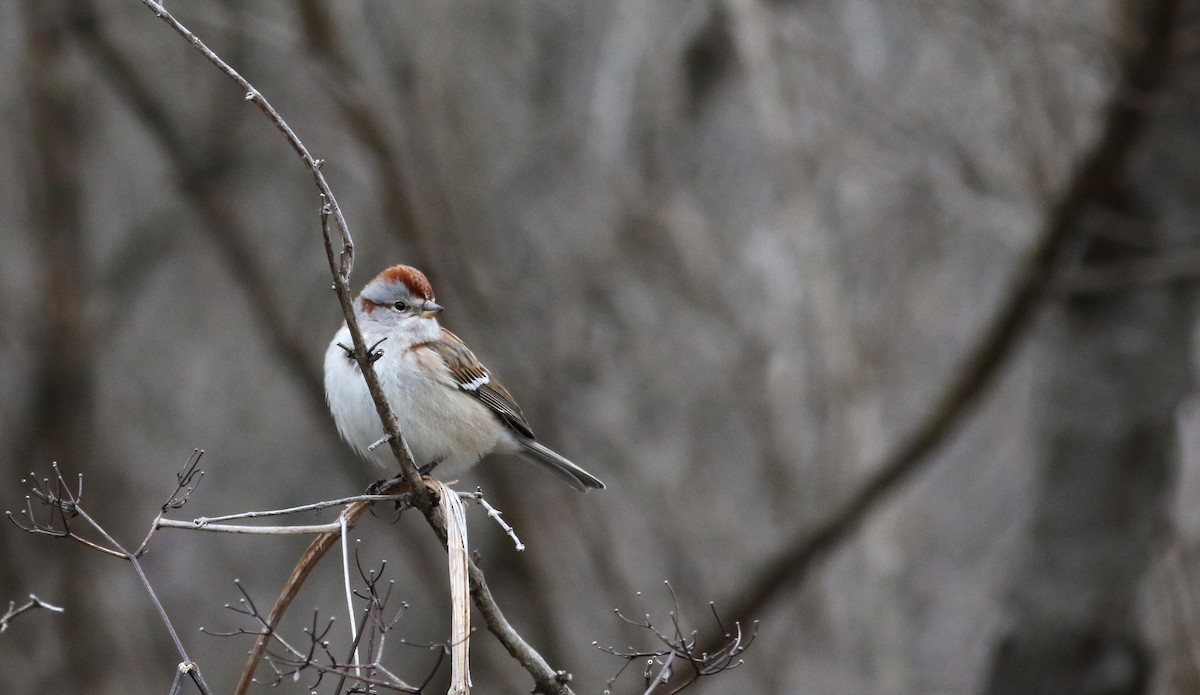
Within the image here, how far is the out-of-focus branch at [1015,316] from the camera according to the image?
605 cm

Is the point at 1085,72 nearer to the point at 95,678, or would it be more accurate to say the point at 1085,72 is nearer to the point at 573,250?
the point at 573,250

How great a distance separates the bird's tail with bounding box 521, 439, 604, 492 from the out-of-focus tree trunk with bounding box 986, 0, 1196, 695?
3.22 metres

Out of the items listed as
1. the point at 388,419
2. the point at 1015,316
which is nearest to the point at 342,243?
the point at 388,419

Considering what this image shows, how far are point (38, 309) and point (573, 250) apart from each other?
401 cm

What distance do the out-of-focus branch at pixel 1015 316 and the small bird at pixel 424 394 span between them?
2.66 m

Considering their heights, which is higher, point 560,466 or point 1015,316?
point 1015,316

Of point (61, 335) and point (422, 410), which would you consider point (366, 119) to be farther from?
point (61, 335)

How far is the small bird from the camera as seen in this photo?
14.5ft

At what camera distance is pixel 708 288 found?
28.5 feet

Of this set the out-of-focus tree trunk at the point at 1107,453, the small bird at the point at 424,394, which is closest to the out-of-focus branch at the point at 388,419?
the small bird at the point at 424,394

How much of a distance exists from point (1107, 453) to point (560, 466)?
3492mm

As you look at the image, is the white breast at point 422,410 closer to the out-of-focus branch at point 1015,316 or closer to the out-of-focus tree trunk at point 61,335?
the out-of-focus branch at point 1015,316

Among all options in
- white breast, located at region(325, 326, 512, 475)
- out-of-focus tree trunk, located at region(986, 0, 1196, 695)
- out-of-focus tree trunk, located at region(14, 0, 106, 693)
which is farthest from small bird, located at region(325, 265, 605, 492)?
out-of-focus tree trunk, located at region(14, 0, 106, 693)

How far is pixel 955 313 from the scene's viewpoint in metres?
9.94
